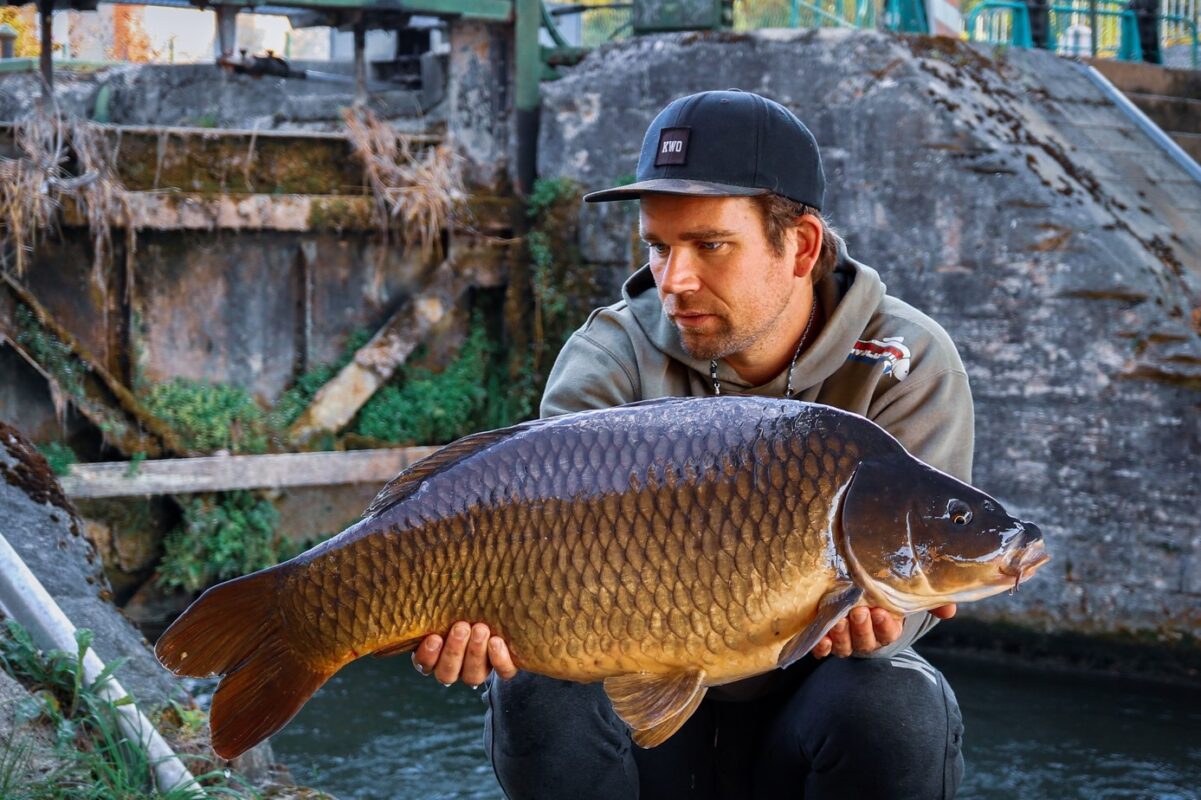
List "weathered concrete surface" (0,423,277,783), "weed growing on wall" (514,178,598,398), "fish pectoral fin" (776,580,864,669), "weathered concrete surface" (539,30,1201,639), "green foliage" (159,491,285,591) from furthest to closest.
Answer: "weed growing on wall" (514,178,598,398) → "green foliage" (159,491,285,591) → "weathered concrete surface" (539,30,1201,639) → "weathered concrete surface" (0,423,277,783) → "fish pectoral fin" (776,580,864,669)

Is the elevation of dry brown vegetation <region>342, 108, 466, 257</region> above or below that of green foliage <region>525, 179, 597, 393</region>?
above

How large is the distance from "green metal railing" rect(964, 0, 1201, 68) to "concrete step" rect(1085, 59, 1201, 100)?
411 millimetres

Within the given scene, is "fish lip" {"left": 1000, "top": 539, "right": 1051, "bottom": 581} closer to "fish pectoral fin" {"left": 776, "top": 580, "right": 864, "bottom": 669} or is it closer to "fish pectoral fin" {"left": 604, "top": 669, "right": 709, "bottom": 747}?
"fish pectoral fin" {"left": 776, "top": 580, "right": 864, "bottom": 669}

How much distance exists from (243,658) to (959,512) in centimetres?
129

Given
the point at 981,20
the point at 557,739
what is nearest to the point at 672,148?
the point at 557,739

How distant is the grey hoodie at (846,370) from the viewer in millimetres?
3074

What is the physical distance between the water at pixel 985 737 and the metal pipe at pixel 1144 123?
9.91 feet

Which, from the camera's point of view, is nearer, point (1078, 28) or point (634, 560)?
point (634, 560)

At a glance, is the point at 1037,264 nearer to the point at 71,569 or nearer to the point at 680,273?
the point at 680,273

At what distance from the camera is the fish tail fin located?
2604 mm

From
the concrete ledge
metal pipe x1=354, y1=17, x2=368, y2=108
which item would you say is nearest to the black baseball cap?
the concrete ledge

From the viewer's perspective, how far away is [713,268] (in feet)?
9.74

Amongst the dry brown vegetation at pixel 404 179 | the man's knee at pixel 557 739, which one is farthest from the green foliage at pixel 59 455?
the man's knee at pixel 557 739

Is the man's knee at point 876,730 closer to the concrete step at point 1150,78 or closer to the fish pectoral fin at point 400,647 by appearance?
the fish pectoral fin at point 400,647
